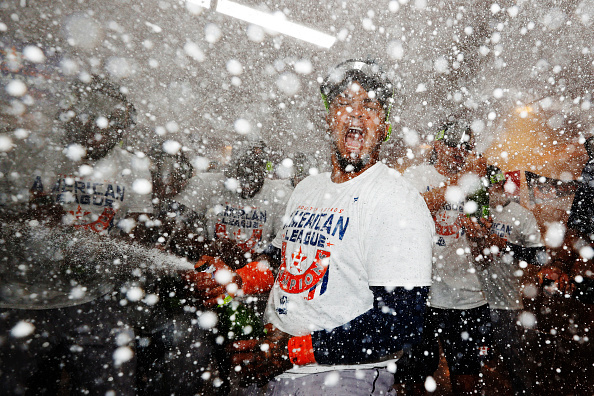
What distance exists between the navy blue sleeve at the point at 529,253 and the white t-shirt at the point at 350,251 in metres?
3.73

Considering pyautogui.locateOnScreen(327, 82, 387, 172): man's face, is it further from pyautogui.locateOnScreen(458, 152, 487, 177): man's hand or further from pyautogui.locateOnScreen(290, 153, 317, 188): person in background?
pyautogui.locateOnScreen(290, 153, 317, 188): person in background

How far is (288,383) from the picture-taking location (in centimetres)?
159

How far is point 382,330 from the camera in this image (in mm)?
1200

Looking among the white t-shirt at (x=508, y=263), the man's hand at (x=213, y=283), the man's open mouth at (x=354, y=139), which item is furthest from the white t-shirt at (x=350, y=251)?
the white t-shirt at (x=508, y=263)

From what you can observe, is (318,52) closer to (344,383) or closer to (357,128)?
(357,128)

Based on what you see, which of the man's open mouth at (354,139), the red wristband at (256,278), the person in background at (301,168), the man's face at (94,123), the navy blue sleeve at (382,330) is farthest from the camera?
the person in background at (301,168)

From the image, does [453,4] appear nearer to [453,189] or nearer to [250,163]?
[453,189]

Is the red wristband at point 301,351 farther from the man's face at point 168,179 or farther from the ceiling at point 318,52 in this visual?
the ceiling at point 318,52

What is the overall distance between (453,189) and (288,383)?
3.13m

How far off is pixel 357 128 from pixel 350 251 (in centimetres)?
92

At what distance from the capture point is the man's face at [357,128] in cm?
184

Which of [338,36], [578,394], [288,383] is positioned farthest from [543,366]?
[338,36]

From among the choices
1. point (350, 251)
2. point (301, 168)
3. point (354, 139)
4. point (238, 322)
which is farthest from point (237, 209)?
point (301, 168)

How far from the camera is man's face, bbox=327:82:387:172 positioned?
72.5 inches
